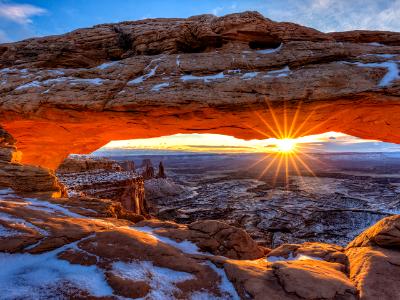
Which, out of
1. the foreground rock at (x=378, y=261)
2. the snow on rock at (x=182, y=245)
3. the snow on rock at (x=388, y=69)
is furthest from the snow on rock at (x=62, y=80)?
the foreground rock at (x=378, y=261)

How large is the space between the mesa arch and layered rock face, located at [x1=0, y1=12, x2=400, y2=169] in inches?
2.0

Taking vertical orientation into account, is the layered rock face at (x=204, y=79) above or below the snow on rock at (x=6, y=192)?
above

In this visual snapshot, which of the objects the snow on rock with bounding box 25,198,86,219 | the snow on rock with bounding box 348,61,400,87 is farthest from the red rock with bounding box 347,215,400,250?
the snow on rock with bounding box 25,198,86,219

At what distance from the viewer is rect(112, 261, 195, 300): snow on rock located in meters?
4.54

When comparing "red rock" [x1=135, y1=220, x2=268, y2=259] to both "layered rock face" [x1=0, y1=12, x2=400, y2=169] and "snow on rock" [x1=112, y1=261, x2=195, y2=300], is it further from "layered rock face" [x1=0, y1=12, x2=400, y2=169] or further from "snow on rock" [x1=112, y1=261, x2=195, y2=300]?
"layered rock face" [x1=0, y1=12, x2=400, y2=169]

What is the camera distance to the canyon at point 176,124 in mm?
4891

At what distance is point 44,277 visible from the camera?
14.8 feet

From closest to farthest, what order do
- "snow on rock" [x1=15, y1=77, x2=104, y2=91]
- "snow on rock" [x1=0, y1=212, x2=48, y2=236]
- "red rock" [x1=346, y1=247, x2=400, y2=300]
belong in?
1. "red rock" [x1=346, y1=247, x2=400, y2=300]
2. "snow on rock" [x1=0, y1=212, x2=48, y2=236]
3. "snow on rock" [x1=15, y1=77, x2=104, y2=91]

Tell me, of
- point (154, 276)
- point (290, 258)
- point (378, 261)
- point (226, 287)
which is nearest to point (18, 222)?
point (154, 276)

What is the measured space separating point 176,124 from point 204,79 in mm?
3095

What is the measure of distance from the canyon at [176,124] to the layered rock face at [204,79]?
6 cm

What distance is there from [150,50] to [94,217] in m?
9.59

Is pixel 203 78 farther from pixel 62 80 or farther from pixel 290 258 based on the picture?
pixel 290 258

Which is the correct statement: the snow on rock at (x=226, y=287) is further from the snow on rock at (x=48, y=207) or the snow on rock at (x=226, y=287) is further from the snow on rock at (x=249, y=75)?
the snow on rock at (x=249, y=75)
